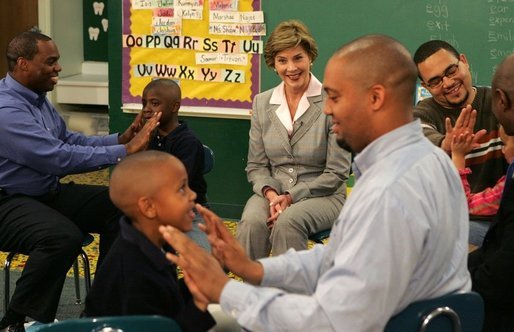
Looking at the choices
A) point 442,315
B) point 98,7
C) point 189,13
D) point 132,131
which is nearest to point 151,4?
point 189,13

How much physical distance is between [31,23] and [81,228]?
4.73 metres

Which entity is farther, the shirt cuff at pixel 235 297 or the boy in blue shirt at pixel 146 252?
the boy in blue shirt at pixel 146 252

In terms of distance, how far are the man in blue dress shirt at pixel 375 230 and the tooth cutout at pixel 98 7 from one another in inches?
282

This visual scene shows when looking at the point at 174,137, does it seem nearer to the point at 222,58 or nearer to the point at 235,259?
the point at 235,259

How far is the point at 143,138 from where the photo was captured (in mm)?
3900

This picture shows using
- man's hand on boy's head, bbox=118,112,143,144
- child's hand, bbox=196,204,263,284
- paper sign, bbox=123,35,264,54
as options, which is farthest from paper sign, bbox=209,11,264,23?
child's hand, bbox=196,204,263,284

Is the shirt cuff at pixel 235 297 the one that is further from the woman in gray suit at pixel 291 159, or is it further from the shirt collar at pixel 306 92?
the shirt collar at pixel 306 92

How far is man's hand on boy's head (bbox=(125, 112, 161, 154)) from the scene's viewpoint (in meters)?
3.90

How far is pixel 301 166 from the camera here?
4.20 m

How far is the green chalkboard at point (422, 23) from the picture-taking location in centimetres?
552

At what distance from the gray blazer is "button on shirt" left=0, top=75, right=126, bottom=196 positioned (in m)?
0.71

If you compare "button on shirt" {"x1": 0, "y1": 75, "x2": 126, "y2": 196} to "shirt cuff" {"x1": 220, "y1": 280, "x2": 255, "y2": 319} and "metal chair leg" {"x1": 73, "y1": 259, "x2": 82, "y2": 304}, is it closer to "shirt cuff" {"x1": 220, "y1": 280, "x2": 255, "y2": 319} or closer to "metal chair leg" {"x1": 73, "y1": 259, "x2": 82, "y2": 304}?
"metal chair leg" {"x1": 73, "y1": 259, "x2": 82, "y2": 304}

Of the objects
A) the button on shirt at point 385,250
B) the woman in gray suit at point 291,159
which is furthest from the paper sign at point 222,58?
the button on shirt at point 385,250

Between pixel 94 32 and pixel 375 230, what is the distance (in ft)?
24.9
